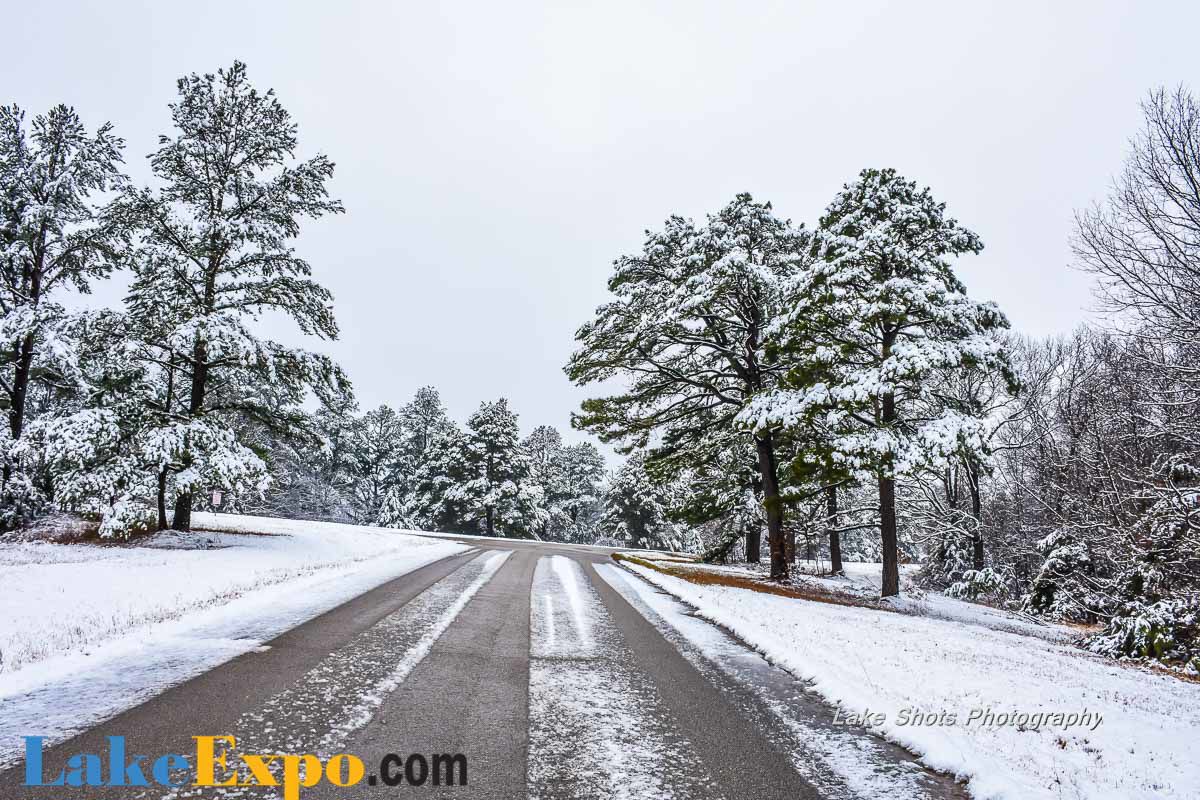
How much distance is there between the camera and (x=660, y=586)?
41.6 feet

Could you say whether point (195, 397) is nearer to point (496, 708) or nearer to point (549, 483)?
point (496, 708)

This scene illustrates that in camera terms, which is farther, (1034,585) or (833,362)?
(1034,585)

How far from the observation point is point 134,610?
730 cm

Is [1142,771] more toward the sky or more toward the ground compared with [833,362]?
more toward the ground

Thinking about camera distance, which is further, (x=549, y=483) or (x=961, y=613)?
(x=549, y=483)

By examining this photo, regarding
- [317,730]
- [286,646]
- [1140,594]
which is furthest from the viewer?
[1140,594]

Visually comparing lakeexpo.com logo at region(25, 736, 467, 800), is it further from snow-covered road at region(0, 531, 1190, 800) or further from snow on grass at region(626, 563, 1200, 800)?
snow on grass at region(626, 563, 1200, 800)

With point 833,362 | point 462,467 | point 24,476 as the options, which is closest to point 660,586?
point 833,362

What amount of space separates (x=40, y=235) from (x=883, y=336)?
2378cm

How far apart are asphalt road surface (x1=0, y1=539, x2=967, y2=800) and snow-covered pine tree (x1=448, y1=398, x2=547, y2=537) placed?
3649 centimetres

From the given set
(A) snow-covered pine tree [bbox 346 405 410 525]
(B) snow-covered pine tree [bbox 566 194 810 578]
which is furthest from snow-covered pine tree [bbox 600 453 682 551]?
(B) snow-covered pine tree [bbox 566 194 810 578]

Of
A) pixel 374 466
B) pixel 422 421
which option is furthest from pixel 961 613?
pixel 374 466

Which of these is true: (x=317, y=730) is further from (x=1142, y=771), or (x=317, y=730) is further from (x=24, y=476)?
(x=24, y=476)

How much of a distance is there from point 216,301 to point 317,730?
16397 millimetres
